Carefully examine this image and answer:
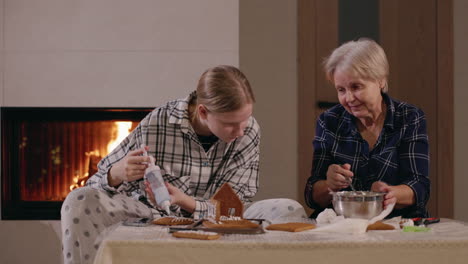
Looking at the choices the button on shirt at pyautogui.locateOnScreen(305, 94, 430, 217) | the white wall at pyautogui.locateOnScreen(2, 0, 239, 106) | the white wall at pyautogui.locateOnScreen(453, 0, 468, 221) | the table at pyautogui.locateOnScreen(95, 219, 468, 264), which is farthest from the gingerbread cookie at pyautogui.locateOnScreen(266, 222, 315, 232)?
the white wall at pyautogui.locateOnScreen(453, 0, 468, 221)

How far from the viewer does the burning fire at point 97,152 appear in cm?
285

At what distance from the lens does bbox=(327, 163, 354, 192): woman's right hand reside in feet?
5.55

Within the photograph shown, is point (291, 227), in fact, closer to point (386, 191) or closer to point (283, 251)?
point (283, 251)

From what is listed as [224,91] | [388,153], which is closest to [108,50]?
[224,91]

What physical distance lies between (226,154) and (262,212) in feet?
0.79

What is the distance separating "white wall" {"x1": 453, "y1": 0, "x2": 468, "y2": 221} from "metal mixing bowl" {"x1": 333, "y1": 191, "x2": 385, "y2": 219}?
1.82 metres

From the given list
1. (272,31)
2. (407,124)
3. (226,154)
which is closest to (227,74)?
(226,154)

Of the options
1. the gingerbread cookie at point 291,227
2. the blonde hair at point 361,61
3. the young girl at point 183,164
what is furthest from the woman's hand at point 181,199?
the blonde hair at point 361,61

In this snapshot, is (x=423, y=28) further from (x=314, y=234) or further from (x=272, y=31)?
(x=314, y=234)

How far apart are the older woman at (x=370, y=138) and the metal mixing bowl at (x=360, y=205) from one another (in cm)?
44

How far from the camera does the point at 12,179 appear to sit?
9.27 ft

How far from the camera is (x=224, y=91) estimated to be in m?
1.65

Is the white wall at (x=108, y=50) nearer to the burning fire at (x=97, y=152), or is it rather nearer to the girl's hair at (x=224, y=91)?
the burning fire at (x=97, y=152)

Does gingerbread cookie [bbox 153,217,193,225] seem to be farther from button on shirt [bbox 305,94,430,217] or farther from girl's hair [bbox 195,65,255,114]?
button on shirt [bbox 305,94,430,217]
